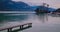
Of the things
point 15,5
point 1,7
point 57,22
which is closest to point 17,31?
point 15,5

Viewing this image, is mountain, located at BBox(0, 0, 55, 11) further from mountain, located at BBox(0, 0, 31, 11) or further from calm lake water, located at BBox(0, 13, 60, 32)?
calm lake water, located at BBox(0, 13, 60, 32)

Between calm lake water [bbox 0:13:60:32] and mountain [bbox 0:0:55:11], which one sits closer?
mountain [bbox 0:0:55:11]

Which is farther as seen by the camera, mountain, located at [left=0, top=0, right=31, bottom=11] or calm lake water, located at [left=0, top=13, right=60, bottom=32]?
calm lake water, located at [left=0, top=13, right=60, bottom=32]

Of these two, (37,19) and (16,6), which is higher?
(16,6)

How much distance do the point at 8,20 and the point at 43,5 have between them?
109 cm

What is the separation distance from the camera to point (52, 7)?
9.82 ft

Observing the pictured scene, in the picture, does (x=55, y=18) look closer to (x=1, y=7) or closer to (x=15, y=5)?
(x=15, y=5)

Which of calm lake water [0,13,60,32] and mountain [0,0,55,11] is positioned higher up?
mountain [0,0,55,11]

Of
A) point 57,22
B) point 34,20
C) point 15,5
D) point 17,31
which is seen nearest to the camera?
point 17,31

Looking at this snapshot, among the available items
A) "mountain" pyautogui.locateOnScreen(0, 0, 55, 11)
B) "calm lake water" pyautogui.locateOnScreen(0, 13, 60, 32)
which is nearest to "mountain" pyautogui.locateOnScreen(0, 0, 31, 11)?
"mountain" pyautogui.locateOnScreen(0, 0, 55, 11)

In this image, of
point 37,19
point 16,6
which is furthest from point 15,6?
point 37,19

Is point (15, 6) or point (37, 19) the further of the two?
point (37, 19)

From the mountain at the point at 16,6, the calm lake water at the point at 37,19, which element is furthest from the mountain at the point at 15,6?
the calm lake water at the point at 37,19

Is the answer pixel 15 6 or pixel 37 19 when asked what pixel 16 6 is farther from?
pixel 37 19
